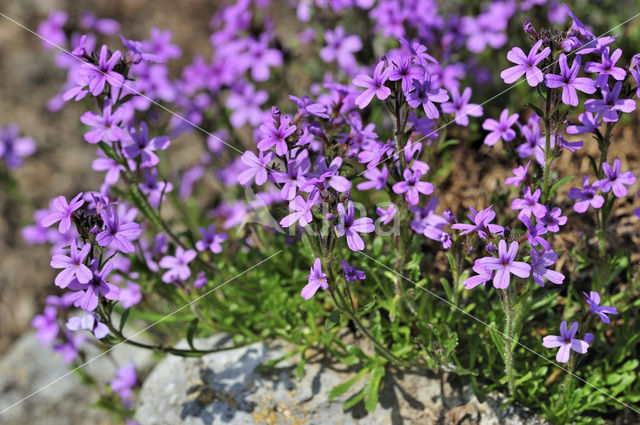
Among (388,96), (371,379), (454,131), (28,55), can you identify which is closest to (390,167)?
(388,96)

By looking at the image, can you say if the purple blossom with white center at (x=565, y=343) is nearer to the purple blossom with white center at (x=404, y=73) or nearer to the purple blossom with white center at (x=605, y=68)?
the purple blossom with white center at (x=605, y=68)

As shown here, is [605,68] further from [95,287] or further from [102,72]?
[95,287]

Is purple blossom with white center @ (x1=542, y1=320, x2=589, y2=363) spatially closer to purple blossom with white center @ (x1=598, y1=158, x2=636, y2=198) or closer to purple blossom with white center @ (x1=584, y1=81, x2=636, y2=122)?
purple blossom with white center @ (x1=598, y1=158, x2=636, y2=198)

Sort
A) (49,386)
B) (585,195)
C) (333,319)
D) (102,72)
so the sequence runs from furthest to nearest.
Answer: (49,386), (102,72), (585,195), (333,319)

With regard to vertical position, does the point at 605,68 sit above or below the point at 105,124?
below

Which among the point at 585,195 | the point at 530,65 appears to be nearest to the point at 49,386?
the point at 585,195

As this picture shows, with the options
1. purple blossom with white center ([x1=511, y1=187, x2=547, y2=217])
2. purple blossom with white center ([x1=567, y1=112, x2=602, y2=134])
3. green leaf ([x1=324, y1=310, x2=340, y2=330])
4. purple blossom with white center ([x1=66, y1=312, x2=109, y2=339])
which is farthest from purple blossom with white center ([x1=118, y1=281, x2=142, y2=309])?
purple blossom with white center ([x1=567, y1=112, x2=602, y2=134])

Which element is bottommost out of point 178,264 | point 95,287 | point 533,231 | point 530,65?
point 533,231
